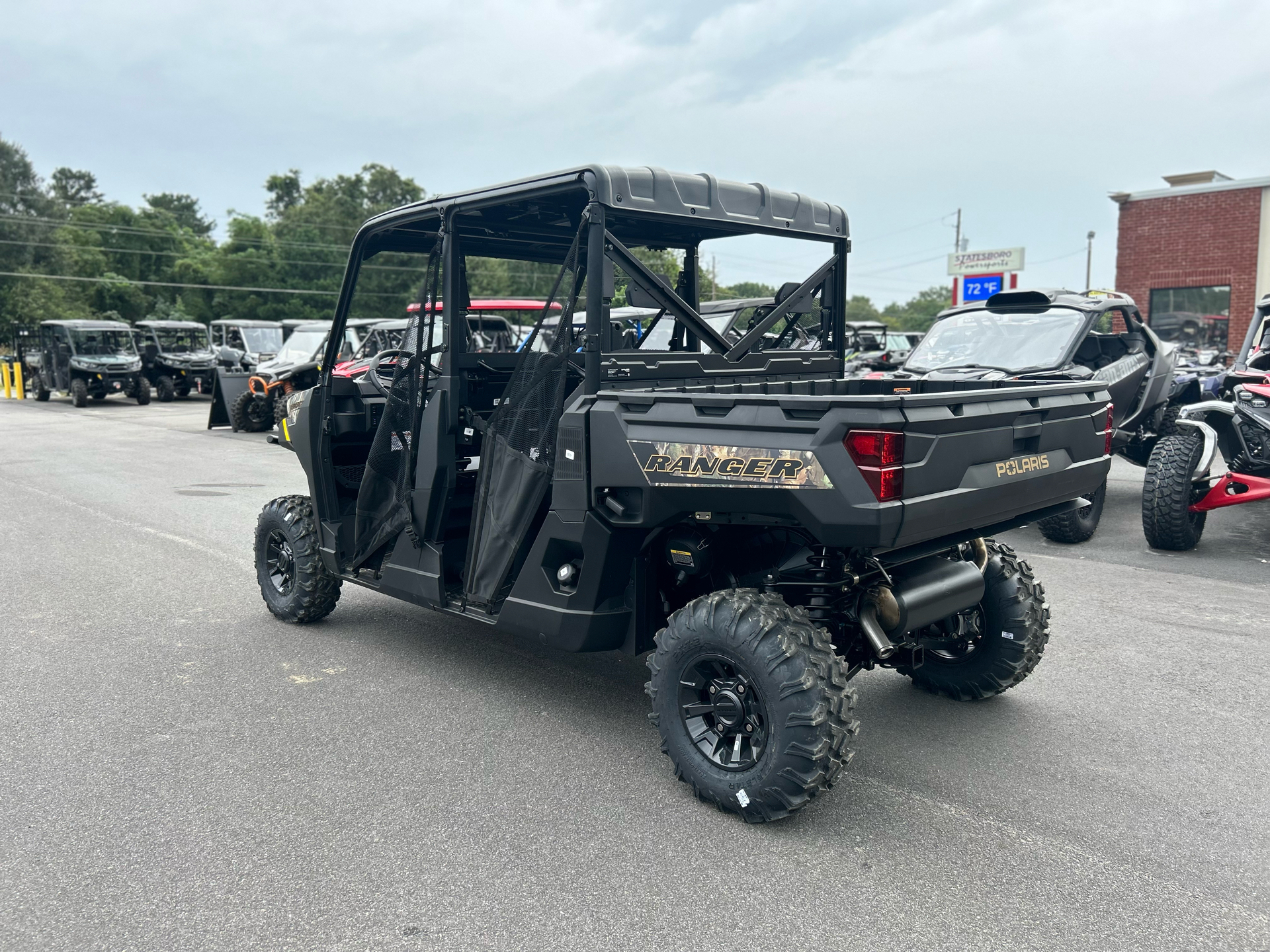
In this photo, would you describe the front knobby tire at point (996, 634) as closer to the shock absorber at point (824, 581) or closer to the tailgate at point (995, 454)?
the tailgate at point (995, 454)

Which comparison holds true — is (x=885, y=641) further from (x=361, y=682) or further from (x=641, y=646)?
(x=361, y=682)

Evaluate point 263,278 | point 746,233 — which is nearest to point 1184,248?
point 746,233

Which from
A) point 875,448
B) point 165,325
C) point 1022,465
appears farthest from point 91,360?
point 875,448

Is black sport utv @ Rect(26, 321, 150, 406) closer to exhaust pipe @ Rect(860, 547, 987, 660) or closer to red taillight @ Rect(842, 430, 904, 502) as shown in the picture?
exhaust pipe @ Rect(860, 547, 987, 660)

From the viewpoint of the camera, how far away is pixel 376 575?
5199mm

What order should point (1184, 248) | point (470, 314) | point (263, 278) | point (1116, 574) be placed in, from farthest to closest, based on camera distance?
point (263, 278) → point (1184, 248) → point (1116, 574) → point (470, 314)

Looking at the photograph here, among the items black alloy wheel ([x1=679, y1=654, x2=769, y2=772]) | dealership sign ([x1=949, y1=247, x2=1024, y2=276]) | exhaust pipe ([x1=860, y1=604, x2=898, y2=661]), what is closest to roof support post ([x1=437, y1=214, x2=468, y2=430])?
black alloy wheel ([x1=679, y1=654, x2=769, y2=772])

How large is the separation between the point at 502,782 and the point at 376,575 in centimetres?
180

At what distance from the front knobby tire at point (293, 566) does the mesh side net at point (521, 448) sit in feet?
5.11

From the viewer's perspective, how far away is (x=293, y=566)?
5.82 meters

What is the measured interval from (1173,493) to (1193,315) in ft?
67.0

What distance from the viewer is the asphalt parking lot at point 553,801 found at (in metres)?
2.85

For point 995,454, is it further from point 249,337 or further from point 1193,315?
point 249,337

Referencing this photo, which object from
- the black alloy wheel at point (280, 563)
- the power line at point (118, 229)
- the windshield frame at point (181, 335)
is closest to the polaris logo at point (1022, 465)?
the black alloy wheel at point (280, 563)
